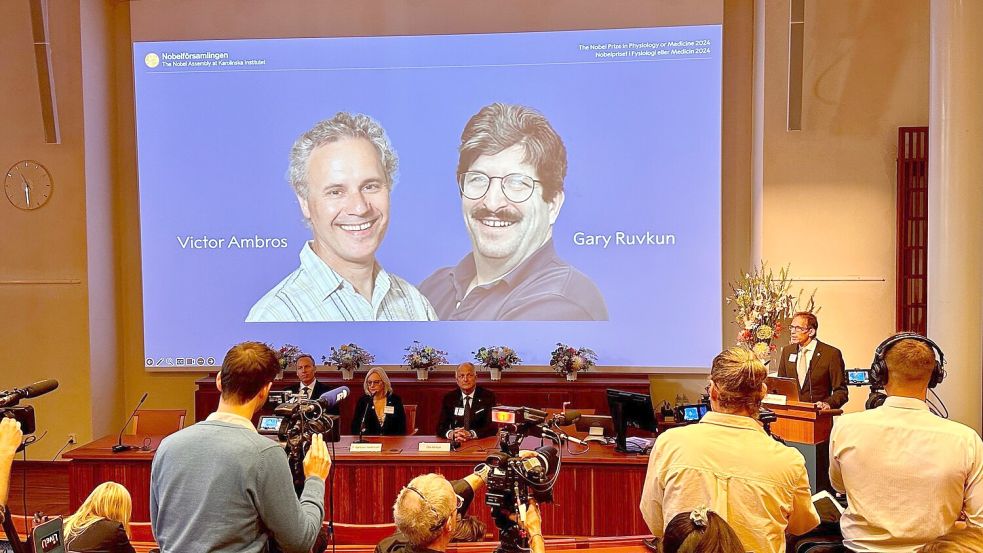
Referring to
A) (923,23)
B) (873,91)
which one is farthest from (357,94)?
(923,23)

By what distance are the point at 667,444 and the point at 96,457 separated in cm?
423

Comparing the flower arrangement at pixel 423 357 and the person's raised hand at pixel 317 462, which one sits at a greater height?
the person's raised hand at pixel 317 462

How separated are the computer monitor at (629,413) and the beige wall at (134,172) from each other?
2819 mm

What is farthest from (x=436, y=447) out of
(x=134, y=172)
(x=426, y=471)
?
(x=134, y=172)

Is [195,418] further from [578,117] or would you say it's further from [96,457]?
[578,117]

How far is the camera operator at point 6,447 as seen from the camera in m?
2.04

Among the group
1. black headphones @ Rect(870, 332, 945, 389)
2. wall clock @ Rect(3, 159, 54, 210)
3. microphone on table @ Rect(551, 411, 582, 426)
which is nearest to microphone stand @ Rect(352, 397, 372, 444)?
microphone on table @ Rect(551, 411, 582, 426)

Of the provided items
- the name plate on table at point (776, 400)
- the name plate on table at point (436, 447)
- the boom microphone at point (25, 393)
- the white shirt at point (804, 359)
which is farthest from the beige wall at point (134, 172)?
A: the boom microphone at point (25, 393)

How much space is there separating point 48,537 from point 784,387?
4.21m

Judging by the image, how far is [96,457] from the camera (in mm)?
5043

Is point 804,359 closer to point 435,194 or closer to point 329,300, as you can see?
point 435,194

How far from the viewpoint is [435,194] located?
7.21m

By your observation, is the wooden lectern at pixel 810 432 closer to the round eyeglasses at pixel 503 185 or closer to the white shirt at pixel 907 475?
the white shirt at pixel 907 475

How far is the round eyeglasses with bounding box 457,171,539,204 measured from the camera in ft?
23.2
